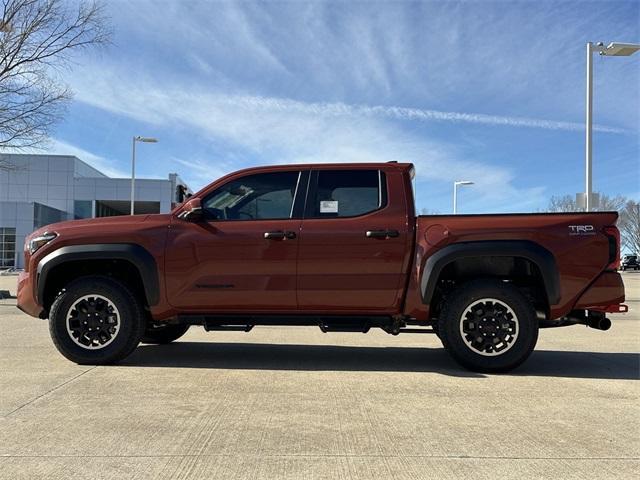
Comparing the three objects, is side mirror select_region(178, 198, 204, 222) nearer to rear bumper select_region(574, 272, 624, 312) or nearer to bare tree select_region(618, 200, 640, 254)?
rear bumper select_region(574, 272, 624, 312)

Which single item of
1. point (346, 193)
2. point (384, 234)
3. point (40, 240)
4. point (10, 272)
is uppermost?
point (346, 193)

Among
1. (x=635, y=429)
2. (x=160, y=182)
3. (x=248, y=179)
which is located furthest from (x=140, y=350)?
(x=160, y=182)

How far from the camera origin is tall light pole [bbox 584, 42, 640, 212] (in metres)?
13.4

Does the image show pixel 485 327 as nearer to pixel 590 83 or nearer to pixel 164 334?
pixel 164 334

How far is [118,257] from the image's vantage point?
5.63 m

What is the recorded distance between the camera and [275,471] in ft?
10.4

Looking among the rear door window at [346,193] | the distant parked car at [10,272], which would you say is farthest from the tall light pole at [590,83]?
the distant parked car at [10,272]

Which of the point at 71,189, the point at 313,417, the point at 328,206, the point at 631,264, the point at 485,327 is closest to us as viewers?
the point at 313,417

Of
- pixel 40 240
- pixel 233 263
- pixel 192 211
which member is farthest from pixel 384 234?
pixel 40 240

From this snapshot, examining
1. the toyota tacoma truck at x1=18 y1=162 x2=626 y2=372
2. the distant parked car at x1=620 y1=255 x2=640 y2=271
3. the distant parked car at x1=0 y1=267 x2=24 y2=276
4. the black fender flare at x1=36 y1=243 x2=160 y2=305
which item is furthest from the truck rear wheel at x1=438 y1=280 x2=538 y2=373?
the distant parked car at x1=620 y1=255 x2=640 y2=271

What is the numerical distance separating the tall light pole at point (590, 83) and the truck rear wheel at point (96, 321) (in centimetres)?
1233

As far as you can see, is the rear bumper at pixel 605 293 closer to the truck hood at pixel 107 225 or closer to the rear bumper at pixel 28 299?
the truck hood at pixel 107 225

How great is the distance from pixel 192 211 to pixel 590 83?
1299 cm

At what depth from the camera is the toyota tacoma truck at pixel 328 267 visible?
5.38m
